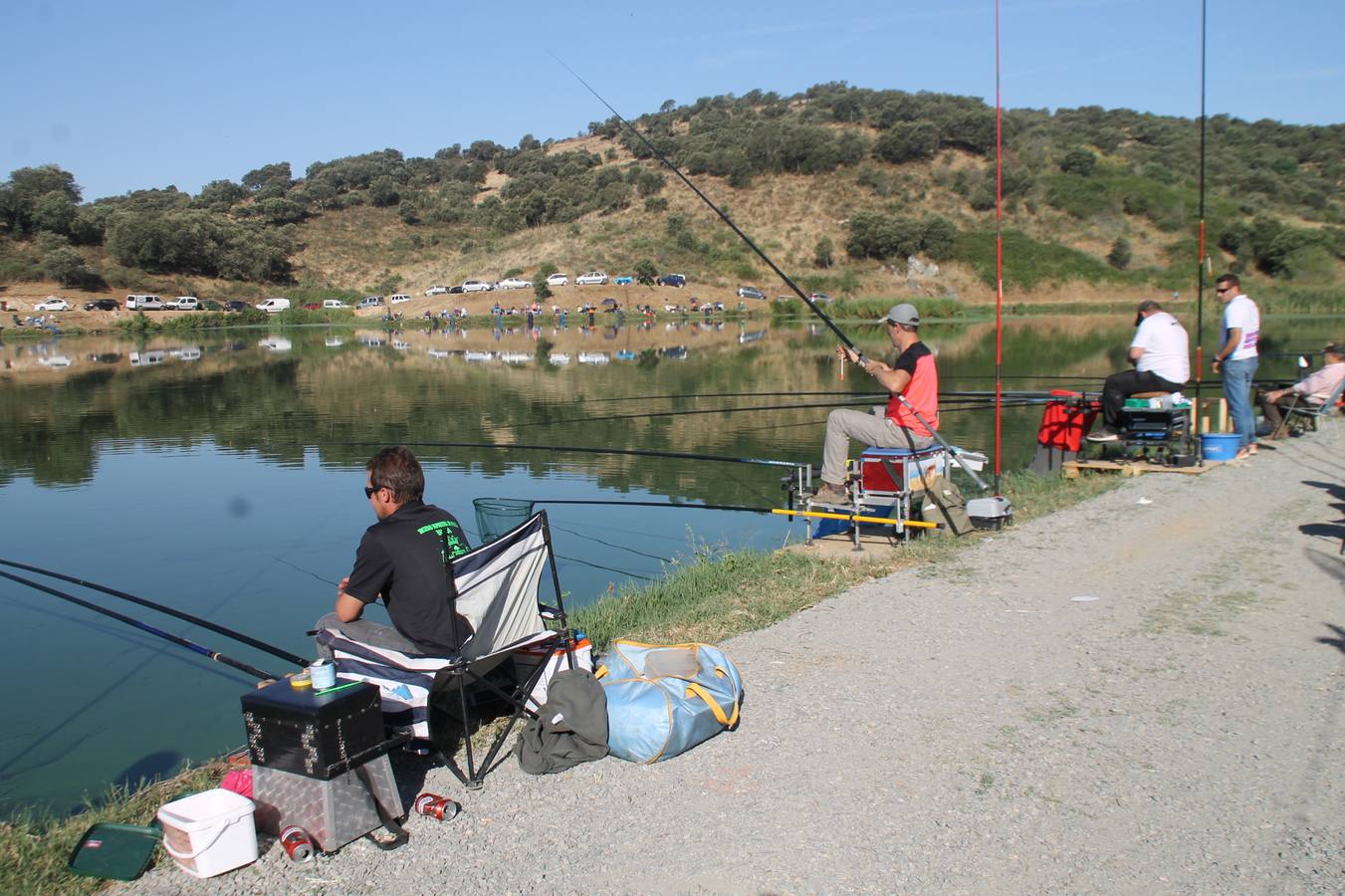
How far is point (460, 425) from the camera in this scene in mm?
17016

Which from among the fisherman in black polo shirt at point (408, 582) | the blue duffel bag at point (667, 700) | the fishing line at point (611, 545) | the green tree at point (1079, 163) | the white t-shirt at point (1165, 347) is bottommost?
the fishing line at point (611, 545)

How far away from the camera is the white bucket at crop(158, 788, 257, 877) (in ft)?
11.2

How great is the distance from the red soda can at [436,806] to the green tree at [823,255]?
58552mm

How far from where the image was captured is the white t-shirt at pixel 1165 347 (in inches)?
391

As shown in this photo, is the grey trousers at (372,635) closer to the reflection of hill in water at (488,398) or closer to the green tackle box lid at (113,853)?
the green tackle box lid at (113,853)

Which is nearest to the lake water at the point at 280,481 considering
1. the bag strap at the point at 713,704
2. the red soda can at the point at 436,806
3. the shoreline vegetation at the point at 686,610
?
the shoreline vegetation at the point at 686,610

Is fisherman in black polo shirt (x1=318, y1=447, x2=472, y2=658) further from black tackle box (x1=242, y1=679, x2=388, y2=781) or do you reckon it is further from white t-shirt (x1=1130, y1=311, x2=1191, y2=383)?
white t-shirt (x1=1130, y1=311, x2=1191, y2=383)

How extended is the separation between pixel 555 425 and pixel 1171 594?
11.7 m

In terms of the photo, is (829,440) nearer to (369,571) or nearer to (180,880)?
(369,571)

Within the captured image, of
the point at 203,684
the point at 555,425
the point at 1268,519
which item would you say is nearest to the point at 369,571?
the point at 203,684

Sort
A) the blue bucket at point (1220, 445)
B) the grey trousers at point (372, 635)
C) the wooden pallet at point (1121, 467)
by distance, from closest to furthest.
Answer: the grey trousers at point (372, 635)
the wooden pallet at point (1121, 467)
the blue bucket at point (1220, 445)

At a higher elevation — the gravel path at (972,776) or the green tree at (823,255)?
the green tree at (823,255)

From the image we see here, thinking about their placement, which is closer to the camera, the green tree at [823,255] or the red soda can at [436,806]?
the red soda can at [436,806]

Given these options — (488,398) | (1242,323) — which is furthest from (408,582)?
(488,398)
